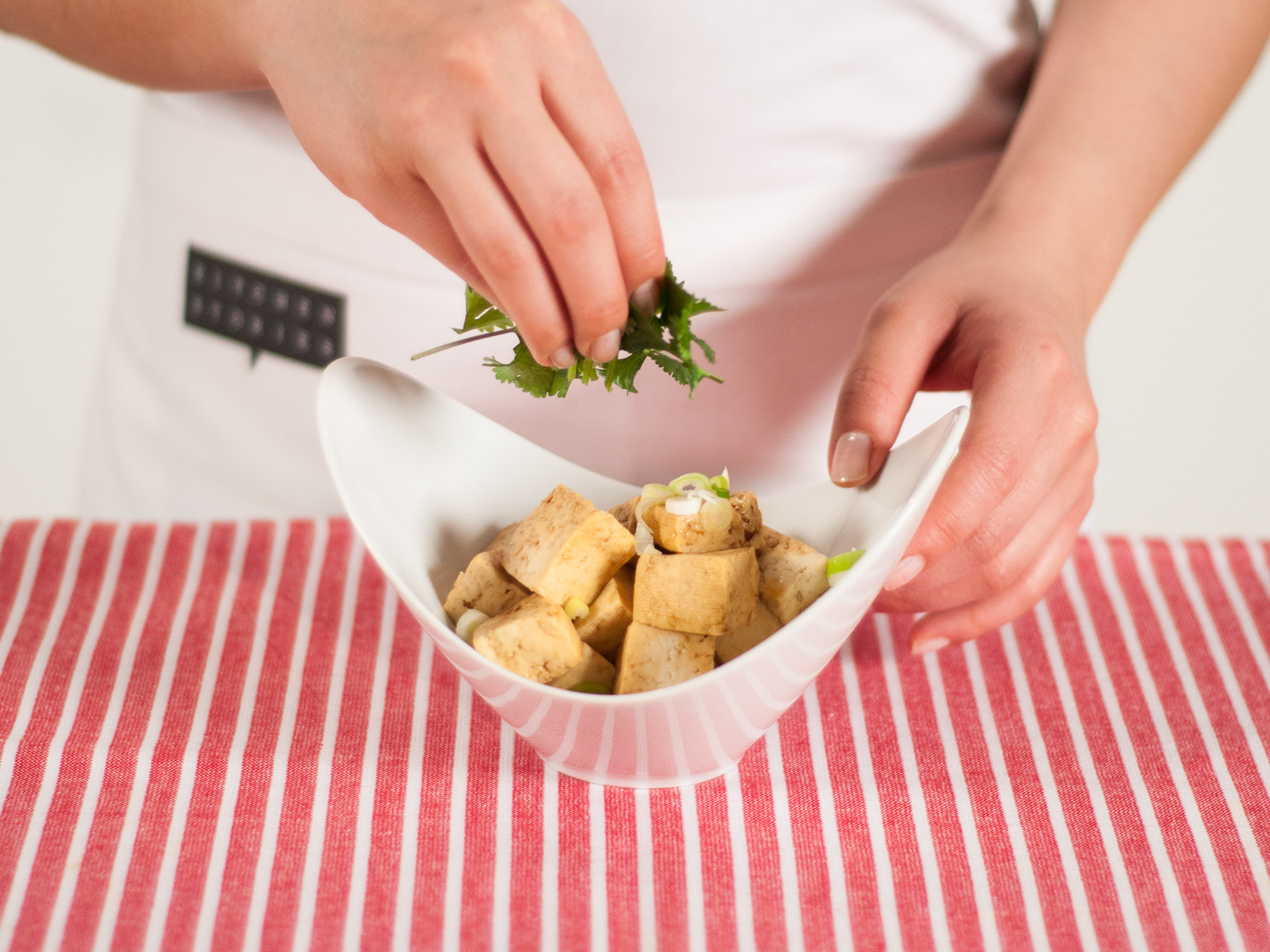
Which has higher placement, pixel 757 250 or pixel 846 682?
pixel 757 250

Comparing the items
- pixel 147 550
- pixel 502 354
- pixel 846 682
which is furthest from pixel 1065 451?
pixel 147 550

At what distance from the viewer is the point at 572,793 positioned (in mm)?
855

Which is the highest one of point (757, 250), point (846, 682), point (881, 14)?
point (881, 14)

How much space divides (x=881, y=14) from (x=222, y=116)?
768 millimetres

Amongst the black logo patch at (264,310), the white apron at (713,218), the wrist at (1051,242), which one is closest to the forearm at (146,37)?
the white apron at (713,218)

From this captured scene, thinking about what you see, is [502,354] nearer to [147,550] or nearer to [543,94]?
[147,550]

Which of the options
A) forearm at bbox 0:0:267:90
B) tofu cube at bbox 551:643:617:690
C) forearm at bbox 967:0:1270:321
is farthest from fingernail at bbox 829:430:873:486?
forearm at bbox 0:0:267:90

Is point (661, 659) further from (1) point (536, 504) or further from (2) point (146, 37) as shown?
(2) point (146, 37)

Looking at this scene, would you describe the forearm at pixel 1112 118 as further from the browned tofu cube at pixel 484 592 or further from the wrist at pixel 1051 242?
the browned tofu cube at pixel 484 592

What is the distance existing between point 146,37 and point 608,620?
29.7 inches

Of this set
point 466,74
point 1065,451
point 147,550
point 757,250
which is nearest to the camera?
point 466,74

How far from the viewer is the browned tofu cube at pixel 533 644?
0.79 meters

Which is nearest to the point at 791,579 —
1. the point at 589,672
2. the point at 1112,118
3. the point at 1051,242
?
the point at 589,672

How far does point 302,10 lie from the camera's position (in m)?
0.82
